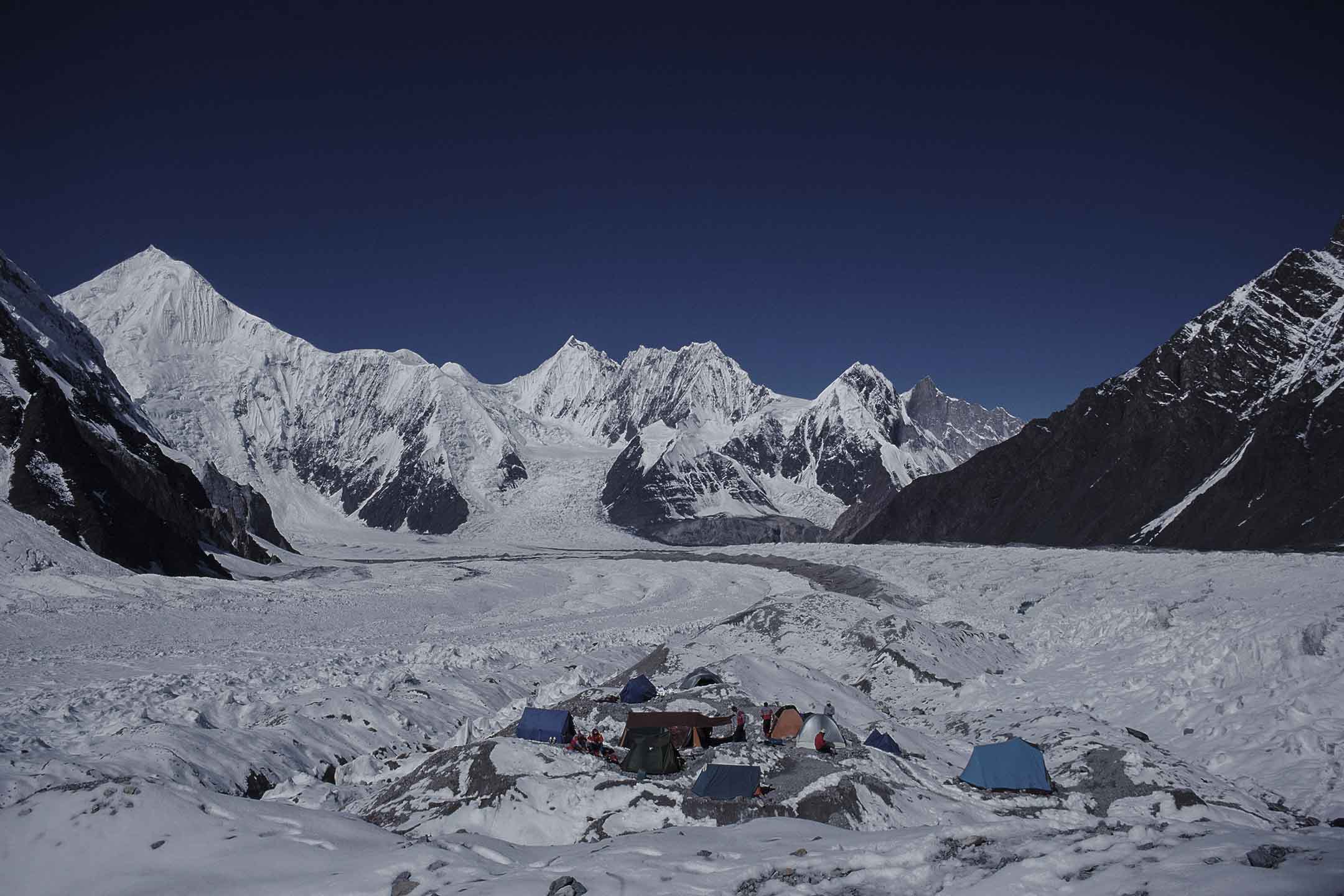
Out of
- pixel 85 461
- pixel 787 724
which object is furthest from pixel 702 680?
pixel 85 461

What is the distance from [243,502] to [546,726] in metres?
110

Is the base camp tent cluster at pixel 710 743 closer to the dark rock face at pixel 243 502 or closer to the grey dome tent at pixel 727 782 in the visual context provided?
the grey dome tent at pixel 727 782

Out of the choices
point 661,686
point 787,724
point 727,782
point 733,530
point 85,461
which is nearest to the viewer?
point 727,782

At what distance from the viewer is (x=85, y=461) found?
5800 cm

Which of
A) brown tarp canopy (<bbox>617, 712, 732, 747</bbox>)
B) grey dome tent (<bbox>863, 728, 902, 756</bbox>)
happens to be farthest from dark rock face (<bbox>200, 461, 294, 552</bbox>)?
grey dome tent (<bbox>863, 728, 902, 756</bbox>)

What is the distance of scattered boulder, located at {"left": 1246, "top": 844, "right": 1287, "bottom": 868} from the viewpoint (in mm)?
6930

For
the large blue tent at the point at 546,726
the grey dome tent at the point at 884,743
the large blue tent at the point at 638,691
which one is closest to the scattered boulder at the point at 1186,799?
the grey dome tent at the point at 884,743

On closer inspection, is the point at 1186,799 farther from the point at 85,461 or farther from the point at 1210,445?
the point at 85,461

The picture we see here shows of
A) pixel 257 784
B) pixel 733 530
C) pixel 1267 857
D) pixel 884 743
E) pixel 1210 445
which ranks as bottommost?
pixel 257 784

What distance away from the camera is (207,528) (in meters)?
78.2

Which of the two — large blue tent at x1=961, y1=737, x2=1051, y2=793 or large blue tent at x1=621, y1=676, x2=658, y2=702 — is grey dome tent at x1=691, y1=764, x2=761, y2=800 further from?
large blue tent at x1=621, y1=676, x2=658, y2=702

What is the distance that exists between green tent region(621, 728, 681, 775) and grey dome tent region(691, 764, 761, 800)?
3.49 ft

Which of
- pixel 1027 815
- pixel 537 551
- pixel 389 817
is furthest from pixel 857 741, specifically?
pixel 537 551

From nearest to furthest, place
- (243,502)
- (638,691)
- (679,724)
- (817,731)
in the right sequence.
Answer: (817,731), (679,724), (638,691), (243,502)
